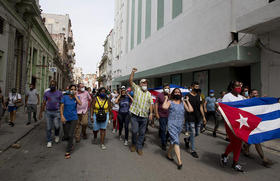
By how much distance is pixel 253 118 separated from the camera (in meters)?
4.12

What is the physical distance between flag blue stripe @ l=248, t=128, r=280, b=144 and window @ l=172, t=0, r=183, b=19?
41.2ft

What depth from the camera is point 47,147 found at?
17.3 feet

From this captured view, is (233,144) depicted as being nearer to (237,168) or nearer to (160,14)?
(237,168)

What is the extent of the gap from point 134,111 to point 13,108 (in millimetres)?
6210

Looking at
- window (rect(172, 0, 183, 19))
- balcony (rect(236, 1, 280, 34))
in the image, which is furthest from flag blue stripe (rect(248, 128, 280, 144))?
window (rect(172, 0, 183, 19))

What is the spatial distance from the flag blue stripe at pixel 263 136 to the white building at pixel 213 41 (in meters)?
4.76

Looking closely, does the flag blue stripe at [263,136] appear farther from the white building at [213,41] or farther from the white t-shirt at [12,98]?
the white t-shirt at [12,98]

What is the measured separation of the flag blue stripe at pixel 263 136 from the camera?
12.8ft

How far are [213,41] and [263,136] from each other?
815 cm

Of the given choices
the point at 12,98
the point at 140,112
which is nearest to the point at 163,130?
the point at 140,112

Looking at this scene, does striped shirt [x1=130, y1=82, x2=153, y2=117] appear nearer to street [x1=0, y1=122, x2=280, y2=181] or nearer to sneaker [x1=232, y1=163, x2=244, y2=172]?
street [x1=0, y1=122, x2=280, y2=181]

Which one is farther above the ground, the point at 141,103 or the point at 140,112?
the point at 141,103

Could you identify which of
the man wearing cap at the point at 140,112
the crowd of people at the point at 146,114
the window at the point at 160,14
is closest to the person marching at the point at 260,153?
the crowd of people at the point at 146,114

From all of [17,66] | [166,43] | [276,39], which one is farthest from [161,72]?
[17,66]
